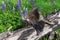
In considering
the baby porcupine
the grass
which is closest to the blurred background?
the grass

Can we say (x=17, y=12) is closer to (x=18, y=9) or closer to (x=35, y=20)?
(x=18, y=9)

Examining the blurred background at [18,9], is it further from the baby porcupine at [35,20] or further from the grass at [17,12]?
the baby porcupine at [35,20]

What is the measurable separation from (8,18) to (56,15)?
1270mm

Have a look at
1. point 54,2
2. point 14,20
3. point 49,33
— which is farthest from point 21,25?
point 54,2

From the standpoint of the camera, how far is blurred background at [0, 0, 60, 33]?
5.01 meters

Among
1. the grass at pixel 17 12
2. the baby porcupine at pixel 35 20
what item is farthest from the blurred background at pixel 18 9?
the baby porcupine at pixel 35 20

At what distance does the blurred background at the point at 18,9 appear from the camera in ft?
16.4

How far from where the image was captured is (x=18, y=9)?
5.37 m

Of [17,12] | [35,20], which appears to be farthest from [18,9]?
[35,20]

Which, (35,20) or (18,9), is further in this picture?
(18,9)

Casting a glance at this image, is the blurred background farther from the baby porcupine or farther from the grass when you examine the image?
the baby porcupine

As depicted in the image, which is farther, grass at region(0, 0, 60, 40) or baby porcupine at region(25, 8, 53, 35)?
grass at region(0, 0, 60, 40)

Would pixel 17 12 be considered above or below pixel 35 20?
above

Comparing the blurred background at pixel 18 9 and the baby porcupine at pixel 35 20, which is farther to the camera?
the blurred background at pixel 18 9
